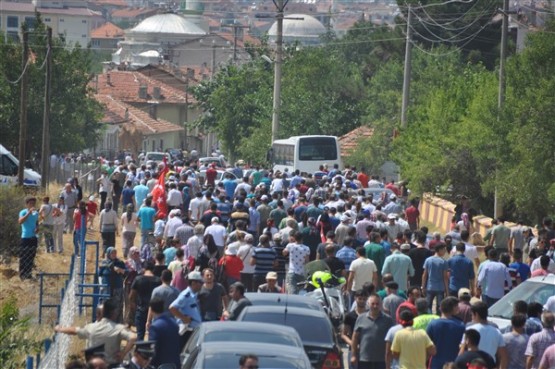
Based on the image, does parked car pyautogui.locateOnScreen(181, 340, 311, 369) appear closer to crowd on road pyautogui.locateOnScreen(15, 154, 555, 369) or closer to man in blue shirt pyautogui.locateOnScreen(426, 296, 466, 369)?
crowd on road pyautogui.locateOnScreen(15, 154, 555, 369)

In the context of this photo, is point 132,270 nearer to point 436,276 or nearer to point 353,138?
point 436,276

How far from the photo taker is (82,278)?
993 inches

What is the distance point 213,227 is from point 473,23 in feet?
211

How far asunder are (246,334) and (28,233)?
1614 centimetres

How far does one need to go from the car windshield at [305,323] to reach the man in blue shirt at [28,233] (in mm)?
13558

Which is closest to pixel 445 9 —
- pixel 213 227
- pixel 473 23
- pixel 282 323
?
pixel 473 23

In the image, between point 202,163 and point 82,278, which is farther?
point 202,163

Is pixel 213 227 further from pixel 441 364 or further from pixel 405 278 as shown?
pixel 441 364

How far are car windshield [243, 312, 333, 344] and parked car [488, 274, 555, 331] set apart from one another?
246cm

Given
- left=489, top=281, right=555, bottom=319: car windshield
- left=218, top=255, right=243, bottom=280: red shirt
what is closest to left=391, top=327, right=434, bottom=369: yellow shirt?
left=489, top=281, right=555, bottom=319: car windshield

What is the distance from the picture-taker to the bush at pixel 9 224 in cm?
3509

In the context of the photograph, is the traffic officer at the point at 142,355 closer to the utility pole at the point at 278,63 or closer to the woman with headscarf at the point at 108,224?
the woman with headscarf at the point at 108,224

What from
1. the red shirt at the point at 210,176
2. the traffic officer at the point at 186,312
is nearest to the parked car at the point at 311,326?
the traffic officer at the point at 186,312

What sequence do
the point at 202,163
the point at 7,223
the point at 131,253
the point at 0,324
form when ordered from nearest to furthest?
the point at 0,324, the point at 131,253, the point at 7,223, the point at 202,163
